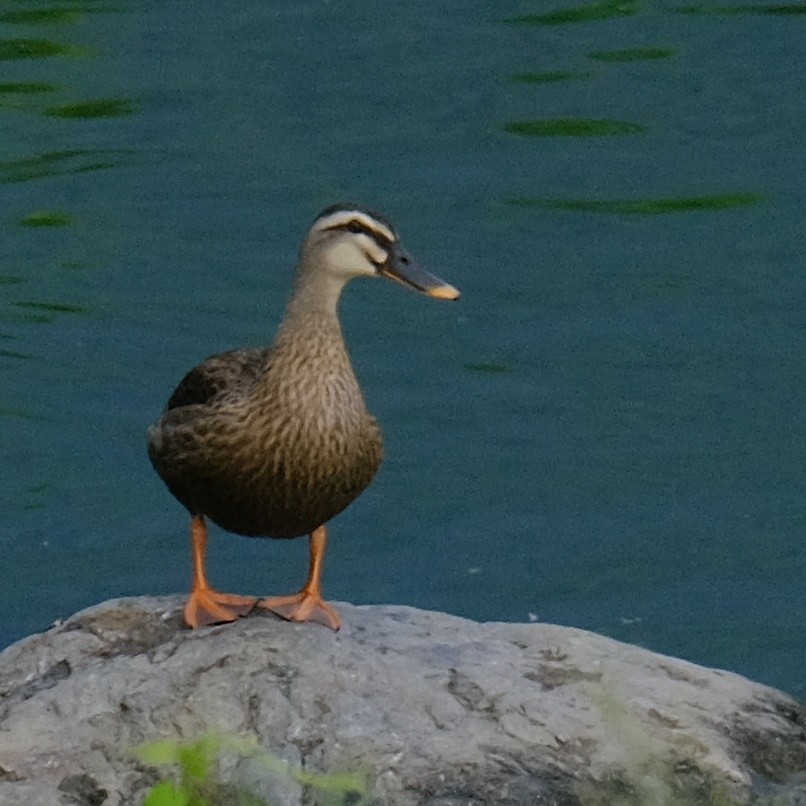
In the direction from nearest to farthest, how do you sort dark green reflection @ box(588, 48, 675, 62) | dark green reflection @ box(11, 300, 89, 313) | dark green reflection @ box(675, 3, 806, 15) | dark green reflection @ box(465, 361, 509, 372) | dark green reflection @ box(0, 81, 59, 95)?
1. dark green reflection @ box(465, 361, 509, 372)
2. dark green reflection @ box(11, 300, 89, 313)
3. dark green reflection @ box(0, 81, 59, 95)
4. dark green reflection @ box(588, 48, 675, 62)
5. dark green reflection @ box(675, 3, 806, 15)

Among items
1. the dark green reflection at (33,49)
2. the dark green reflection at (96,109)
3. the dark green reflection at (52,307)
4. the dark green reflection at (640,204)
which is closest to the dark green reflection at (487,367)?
the dark green reflection at (640,204)

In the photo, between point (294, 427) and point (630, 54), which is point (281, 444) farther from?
point (630, 54)

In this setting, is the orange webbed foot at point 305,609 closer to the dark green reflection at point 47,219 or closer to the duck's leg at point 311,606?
the duck's leg at point 311,606

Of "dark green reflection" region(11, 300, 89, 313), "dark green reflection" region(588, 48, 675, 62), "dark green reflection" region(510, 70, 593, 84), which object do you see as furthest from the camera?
"dark green reflection" region(588, 48, 675, 62)

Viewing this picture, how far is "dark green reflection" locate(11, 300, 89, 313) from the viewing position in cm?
1205

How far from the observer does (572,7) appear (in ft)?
50.2

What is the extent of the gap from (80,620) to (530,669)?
133cm

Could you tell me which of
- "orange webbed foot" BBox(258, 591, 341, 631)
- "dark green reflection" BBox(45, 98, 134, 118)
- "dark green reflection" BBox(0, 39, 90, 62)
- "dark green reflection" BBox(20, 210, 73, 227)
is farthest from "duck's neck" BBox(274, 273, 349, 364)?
"dark green reflection" BBox(0, 39, 90, 62)

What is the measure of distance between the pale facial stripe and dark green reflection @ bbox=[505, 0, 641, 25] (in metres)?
8.29

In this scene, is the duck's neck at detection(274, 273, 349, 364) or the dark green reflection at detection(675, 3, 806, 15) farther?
the dark green reflection at detection(675, 3, 806, 15)

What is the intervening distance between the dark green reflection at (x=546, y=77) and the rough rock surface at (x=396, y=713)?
25.6 feet

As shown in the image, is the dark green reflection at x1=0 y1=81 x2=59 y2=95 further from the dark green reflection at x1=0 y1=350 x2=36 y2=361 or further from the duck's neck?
the duck's neck

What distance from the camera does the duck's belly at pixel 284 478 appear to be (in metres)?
6.79

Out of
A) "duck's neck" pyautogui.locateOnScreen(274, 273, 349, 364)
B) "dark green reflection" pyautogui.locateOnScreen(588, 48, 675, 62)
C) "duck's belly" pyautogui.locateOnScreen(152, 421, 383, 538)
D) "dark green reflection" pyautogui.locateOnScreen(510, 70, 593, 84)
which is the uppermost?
"duck's neck" pyautogui.locateOnScreen(274, 273, 349, 364)
